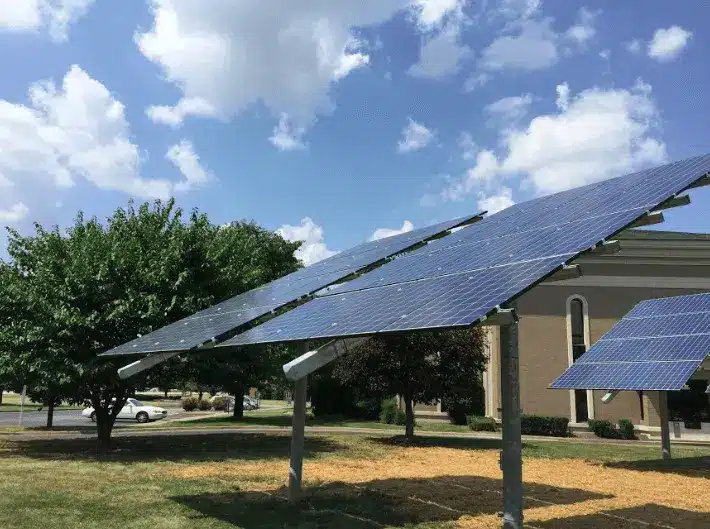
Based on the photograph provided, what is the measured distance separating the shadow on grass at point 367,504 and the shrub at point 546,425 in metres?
20.3

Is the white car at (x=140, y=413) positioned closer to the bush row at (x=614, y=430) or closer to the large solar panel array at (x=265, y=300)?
the bush row at (x=614, y=430)

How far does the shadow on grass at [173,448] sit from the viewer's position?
755 inches

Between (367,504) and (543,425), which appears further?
(543,425)

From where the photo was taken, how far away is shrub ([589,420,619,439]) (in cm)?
3328

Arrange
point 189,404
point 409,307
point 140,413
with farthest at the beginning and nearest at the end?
point 189,404
point 140,413
point 409,307

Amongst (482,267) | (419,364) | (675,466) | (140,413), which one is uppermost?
(482,267)

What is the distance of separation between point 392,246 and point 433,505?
20.2 ft

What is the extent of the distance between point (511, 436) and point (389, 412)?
3114 cm

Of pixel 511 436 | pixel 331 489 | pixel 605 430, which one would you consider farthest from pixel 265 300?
pixel 605 430

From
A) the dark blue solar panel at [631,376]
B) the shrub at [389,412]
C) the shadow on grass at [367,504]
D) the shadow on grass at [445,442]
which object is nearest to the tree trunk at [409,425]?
the shadow on grass at [445,442]

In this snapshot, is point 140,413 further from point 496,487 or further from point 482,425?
point 496,487

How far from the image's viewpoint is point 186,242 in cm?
2183

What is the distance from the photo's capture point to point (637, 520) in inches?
408

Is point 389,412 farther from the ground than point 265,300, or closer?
closer
